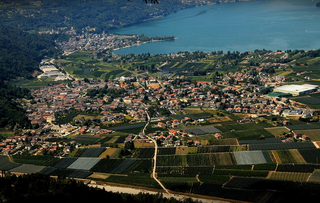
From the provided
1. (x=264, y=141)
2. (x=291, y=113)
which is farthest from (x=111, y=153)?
(x=291, y=113)

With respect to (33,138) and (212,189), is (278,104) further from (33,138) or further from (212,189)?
(33,138)

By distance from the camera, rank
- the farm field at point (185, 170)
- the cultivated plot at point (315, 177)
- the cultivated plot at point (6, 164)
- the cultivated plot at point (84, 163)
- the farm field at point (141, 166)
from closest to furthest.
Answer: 1. the cultivated plot at point (315, 177)
2. the farm field at point (185, 170)
3. the farm field at point (141, 166)
4. the cultivated plot at point (84, 163)
5. the cultivated plot at point (6, 164)

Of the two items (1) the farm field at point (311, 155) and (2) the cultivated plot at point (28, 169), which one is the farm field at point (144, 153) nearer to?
(2) the cultivated plot at point (28, 169)

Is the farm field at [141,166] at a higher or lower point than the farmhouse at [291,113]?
higher

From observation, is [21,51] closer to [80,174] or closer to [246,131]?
[80,174]

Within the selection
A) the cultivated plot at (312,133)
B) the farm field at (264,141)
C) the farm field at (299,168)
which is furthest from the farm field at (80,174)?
the cultivated plot at (312,133)

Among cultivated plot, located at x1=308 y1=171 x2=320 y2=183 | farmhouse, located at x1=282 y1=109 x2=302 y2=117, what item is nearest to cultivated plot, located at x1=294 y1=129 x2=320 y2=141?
farmhouse, located at x1=282 y1=109 x2=302 y2=117

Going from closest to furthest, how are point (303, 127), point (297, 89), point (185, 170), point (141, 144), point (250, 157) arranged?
point (185, 170) → point (250, 157) → point (141, 144) → point (303, 127) → point (297, 89)
